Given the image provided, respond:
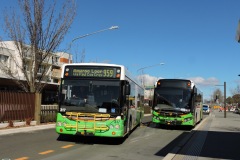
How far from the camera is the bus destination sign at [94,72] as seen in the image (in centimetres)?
1305

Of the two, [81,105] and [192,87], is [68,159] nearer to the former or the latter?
[81,105]

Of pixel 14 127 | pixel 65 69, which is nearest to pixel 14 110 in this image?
pixel 14 127

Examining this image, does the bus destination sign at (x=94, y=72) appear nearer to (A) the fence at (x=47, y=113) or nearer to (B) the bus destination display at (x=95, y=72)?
(B) the bus destination display at (x=95, y=72)

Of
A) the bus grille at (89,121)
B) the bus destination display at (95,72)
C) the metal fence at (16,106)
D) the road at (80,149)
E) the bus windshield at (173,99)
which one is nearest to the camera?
the road at (80,149)

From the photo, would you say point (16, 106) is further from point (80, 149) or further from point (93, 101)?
point (80, 149)

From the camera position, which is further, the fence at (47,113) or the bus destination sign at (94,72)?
the fence at (47,113)

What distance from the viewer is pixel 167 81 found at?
71.1 feet

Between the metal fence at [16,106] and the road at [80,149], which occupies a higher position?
the metal fence at [16,106]

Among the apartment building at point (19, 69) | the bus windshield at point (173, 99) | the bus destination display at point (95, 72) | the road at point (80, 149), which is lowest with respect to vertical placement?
the road at point (80, 149)

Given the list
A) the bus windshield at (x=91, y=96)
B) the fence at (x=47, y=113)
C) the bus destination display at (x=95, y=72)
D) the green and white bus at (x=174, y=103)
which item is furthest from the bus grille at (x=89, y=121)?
the fence at (x=47, y=113)

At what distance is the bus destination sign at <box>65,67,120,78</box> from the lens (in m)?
13.1

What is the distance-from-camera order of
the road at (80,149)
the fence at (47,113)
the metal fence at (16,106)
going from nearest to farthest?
the road at (80,149) < the metal fence at (16,106) < the fence at (47,113)

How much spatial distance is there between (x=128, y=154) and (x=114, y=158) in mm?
1017

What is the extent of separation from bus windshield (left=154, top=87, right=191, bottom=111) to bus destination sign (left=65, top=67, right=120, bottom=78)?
878 cm
